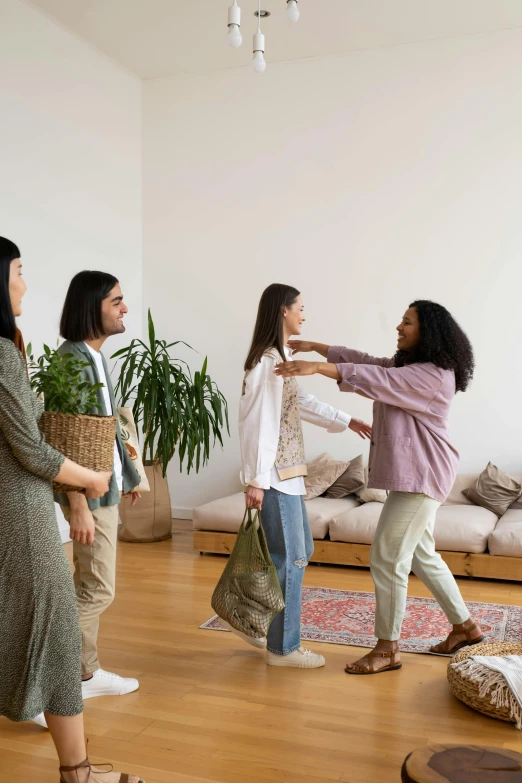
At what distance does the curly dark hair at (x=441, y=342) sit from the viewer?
305 cm

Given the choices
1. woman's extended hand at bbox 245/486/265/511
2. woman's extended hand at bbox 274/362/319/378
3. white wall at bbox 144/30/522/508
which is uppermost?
white wall at bbox 144/30/522/508

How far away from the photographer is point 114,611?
3.98 m

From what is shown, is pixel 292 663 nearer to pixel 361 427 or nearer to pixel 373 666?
pixel 373 666

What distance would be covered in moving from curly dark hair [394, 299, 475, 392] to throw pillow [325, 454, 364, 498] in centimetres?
247

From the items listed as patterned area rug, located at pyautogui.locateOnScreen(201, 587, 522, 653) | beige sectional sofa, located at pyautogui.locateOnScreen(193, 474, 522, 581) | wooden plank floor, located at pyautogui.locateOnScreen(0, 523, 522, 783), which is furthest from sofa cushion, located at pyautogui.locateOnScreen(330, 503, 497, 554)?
wooden plank floor, located at pyautogui.locateOnScreen(0, 523, 522, 783)

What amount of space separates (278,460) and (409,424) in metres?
0.53

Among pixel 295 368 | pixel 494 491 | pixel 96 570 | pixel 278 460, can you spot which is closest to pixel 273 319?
pixel 295 368

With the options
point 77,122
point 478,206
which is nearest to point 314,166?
point 478,206

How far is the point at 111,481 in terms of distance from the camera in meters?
2.76

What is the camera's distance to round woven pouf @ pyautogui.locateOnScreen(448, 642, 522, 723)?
105 inches

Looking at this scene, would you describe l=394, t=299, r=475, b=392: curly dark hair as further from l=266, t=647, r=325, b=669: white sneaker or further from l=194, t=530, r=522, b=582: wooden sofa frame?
l=194, t=530, r=522, b=582: wooden sofa frame

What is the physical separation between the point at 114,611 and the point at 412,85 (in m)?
4.28

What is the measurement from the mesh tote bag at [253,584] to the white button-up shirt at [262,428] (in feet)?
0.49

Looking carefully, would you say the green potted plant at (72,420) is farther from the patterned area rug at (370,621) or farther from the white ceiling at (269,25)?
the white ceiling at (269,25)
